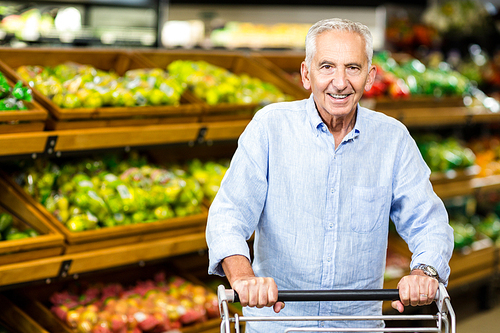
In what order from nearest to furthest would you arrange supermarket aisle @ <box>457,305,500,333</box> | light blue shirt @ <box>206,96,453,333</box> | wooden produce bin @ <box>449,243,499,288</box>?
light blue shirt @ <box>206,96,453,333</box>
supermarket aisle @ <box>457,305,500,333</box>
wooden produce bin @ <box>449,243,499,288</box>

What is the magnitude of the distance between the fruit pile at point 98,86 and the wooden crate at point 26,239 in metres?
0.48

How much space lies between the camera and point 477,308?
15.8ft

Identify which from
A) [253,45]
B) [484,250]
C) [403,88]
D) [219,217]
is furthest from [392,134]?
[253,45]

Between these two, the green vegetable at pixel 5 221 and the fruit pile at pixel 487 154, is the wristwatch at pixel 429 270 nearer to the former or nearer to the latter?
the green vegetable at pixel 5 221

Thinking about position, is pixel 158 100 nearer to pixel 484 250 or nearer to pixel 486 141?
pixel 484 250

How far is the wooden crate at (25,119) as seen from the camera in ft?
7.96

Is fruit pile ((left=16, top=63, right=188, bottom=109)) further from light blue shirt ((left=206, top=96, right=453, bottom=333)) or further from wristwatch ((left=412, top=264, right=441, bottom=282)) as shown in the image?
wristwatch ((left=412, top=264, right=441, bottom=282))

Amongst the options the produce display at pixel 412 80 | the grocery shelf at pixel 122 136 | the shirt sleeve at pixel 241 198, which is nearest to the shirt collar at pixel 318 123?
the shirt sleeve at pixel 241 198

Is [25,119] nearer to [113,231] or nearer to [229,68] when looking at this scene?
[113,231]

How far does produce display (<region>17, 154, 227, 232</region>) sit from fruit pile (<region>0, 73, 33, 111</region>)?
407 millimetres

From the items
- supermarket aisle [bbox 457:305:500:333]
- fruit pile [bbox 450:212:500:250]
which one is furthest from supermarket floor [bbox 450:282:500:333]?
fruit pile [bbox 450:212:500:250]

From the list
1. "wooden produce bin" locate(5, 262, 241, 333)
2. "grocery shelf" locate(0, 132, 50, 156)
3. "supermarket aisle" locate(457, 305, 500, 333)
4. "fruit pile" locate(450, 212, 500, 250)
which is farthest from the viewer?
"fruit pile" locate(450, 212, 500, 250)

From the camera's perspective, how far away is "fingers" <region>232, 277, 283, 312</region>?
1463 millimetres

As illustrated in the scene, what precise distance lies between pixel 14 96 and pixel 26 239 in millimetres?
609
